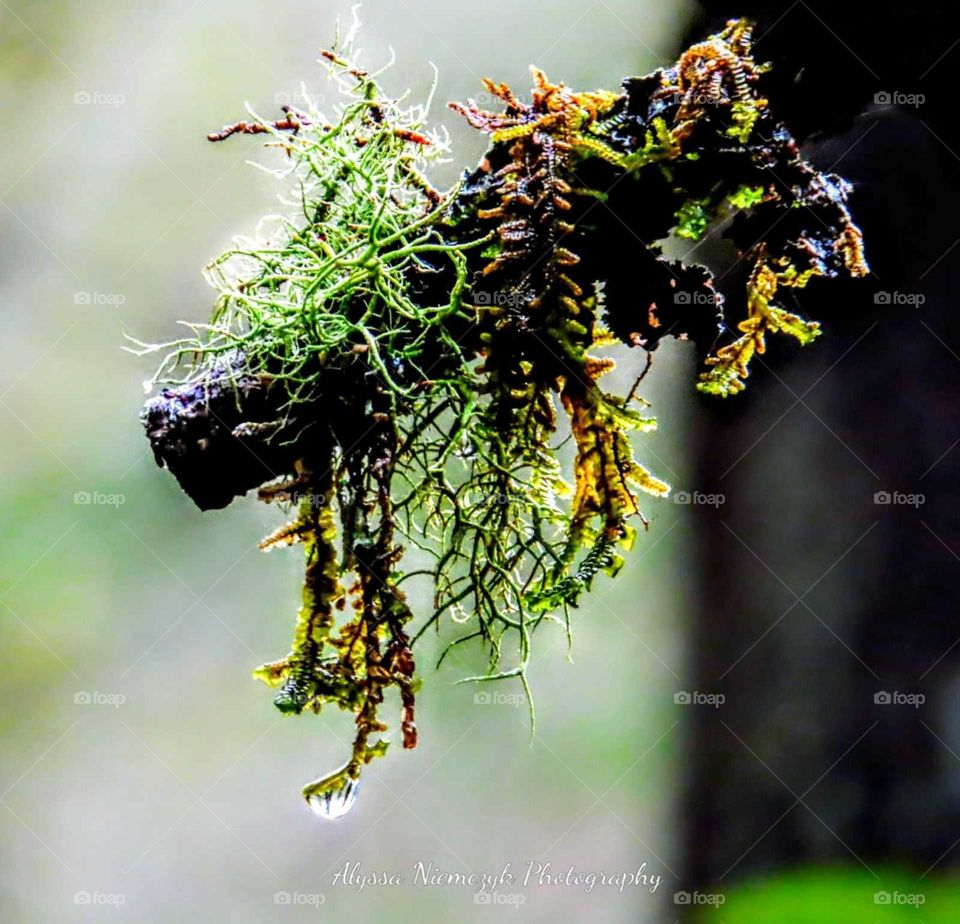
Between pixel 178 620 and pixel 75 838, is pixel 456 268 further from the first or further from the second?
pixel 75 838

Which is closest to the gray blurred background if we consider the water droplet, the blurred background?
the blurred background

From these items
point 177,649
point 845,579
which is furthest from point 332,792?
point 845,579

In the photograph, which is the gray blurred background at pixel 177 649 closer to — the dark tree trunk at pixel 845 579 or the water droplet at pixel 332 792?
the dark tree trunk at pixel 845 579

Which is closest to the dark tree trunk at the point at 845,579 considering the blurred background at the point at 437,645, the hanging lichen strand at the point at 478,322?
the blurred background at the point at 437,645

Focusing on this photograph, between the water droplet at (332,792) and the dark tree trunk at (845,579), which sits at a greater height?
the dark tree trunk at (845,579)

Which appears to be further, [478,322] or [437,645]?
[437,645]

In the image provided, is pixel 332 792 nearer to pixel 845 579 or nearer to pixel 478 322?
pixel 478 322
